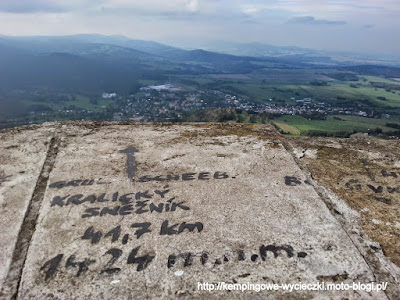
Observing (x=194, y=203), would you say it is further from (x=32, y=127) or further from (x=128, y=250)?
(x=32, y=127)

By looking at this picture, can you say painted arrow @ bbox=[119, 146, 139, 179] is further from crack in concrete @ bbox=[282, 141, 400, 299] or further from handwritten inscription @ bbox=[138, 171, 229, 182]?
crack in concrete @ bbox=[282, 141, 400, 299]

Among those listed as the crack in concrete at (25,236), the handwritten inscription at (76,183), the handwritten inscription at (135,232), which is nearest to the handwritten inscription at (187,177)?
the handwritten inscription at (135,232)

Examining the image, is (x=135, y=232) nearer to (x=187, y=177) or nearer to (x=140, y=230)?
(x=140, y=230)

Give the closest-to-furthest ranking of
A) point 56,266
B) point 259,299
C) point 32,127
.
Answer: point 259,299, point 56,266, point 32,127

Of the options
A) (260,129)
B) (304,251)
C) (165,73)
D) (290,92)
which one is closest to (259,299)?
(304,251)

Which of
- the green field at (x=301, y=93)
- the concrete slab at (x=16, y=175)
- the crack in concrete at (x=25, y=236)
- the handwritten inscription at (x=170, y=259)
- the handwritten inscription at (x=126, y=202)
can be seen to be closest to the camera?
the crack in concrete at (x=25, y=236)

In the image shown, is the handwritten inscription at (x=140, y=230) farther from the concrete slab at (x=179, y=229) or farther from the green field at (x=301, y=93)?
the green field at (x=301, y=93)

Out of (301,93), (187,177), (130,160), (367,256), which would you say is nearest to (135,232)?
(187,177)
